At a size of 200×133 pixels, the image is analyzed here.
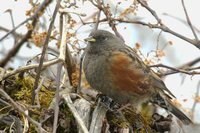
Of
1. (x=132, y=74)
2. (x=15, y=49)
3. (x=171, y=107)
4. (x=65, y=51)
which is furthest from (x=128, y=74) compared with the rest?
(x=15, y=49)

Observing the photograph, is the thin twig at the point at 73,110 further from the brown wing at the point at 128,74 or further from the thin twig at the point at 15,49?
the thin twig at the point at 15,49

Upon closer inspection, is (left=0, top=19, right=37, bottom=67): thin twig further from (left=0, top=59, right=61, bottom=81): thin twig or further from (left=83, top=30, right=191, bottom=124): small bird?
(left=0, top=59, right=61, bottom=81): thin twig

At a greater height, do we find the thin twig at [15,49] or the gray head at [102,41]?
the thin twig at [15,49]

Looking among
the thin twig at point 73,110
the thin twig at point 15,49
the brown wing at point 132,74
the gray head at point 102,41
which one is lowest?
the thin twig at point 73,110

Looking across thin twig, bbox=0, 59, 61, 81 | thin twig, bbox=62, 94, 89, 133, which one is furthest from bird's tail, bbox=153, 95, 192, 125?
thin twig, bbox=0, 59, 61, 81

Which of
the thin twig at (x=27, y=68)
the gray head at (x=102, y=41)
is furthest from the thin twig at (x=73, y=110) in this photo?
the gray head at (x=102, y=41)

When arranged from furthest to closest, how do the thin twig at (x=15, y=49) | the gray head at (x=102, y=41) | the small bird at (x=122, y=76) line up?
1. the thin twig at (x=15, y=49)
2. the gray head at (x=102, y=41)
3. the small bird at (x=122, y=76)

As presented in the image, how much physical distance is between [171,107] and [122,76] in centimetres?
54

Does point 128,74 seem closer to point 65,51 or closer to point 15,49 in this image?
point 65,51

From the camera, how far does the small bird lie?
13.9 ft

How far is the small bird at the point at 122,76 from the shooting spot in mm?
4246

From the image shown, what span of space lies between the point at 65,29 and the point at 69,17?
0.52 feet

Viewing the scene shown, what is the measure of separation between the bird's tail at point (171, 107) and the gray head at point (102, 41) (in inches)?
24.4

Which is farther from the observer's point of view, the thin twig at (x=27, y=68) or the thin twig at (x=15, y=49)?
the thin twig at (x=15, y=49)
